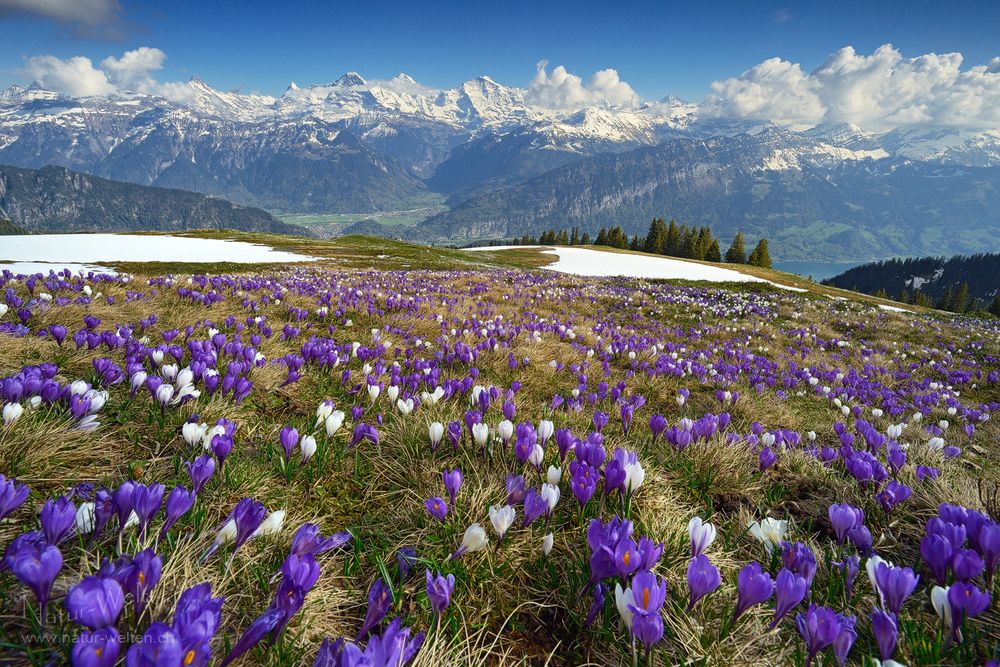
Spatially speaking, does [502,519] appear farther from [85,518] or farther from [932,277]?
[932,277]

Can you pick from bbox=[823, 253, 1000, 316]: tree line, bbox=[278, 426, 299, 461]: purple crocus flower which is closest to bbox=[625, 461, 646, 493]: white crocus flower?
bbox=[278, 426, 299, 461]: purple crocus flower

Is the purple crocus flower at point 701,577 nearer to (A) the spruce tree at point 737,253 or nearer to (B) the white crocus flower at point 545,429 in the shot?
(B) the white crocus flower at point 545,429

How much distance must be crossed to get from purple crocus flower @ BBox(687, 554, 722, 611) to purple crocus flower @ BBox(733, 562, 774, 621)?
0.29 feet

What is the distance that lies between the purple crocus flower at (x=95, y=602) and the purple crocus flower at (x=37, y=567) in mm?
204

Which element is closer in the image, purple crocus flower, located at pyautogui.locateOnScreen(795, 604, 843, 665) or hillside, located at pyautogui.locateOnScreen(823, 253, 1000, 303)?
purple crocus flower, located at pyautogui.locateOnScreen(795, 604, 843, 665)

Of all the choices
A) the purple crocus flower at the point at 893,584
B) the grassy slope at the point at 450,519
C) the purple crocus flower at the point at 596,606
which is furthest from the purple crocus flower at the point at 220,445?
the purple crocus flower at the point at 893,584

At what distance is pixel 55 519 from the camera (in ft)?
5.33

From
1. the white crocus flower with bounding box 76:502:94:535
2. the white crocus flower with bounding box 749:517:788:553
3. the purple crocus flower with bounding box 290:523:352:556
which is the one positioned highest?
the white crocus flower with bounding box 76:502:94:535

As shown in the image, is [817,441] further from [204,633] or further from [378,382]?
[204,633]

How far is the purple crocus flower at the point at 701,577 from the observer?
1.71 meters

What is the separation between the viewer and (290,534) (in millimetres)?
2254

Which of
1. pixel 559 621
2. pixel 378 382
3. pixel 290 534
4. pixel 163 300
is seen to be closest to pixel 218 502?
pixel 290 534

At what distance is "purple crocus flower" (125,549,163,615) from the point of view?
4.68 feet

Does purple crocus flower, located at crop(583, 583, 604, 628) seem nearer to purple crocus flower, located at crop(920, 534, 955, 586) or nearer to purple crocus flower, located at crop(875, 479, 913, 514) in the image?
purple crocus flower, located at crop(920, 534, 955, 586)
